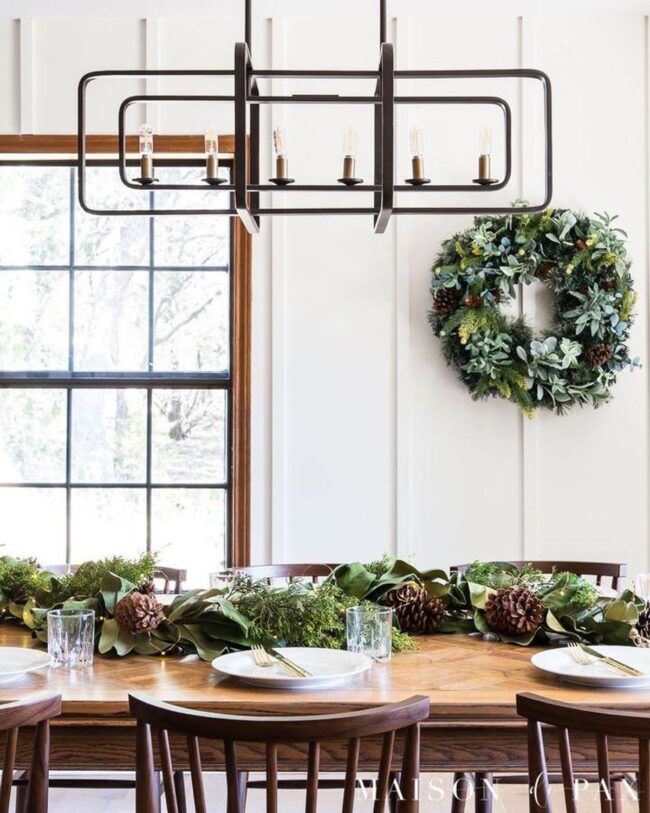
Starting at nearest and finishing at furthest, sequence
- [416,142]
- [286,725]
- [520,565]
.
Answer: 1. [286,725]
2. [416,142]
3. [520,565]

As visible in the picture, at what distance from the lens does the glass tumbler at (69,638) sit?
170cm

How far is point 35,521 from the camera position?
3.66 meters

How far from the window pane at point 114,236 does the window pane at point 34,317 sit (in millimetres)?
135

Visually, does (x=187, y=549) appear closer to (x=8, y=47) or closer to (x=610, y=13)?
(x=8, y=47)

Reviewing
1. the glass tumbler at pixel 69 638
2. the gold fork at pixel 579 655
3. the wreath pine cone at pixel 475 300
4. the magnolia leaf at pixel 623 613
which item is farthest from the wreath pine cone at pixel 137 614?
the wreath pine cone at pixel 475 300

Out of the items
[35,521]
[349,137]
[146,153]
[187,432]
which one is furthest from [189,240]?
[349,137]

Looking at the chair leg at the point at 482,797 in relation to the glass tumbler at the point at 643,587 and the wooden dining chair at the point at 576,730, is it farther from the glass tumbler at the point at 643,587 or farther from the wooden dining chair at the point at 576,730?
the wooden dining chair at the point at 576,730

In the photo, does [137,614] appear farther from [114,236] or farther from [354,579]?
[114,236]

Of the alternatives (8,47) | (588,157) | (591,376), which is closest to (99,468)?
(8,47)

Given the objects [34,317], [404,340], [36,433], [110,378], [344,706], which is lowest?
[344,706]

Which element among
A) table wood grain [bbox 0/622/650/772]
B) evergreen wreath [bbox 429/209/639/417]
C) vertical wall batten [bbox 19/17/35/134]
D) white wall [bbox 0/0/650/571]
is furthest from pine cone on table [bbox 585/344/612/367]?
vertical wall batten [bbox 19/17/35/134]

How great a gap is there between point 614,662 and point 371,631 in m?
0.43

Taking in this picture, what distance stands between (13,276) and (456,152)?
1.76 metres

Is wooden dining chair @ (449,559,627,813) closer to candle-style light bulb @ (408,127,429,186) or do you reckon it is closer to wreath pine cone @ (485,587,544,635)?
wreath pine cone @ (485,587,544,635)
